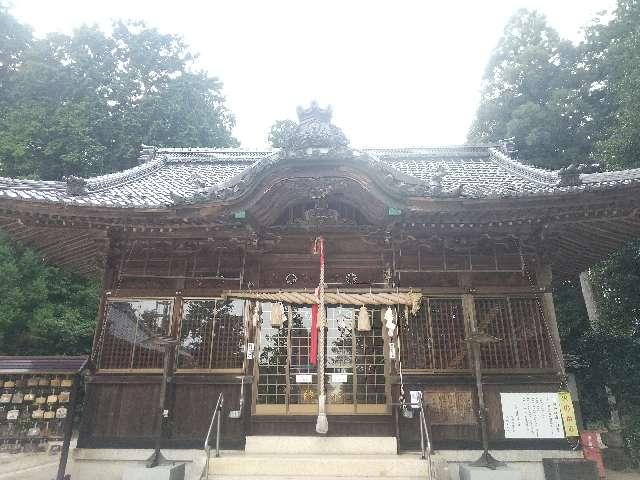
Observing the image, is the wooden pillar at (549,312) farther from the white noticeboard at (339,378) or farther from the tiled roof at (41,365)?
the tiled roof at (41,365)

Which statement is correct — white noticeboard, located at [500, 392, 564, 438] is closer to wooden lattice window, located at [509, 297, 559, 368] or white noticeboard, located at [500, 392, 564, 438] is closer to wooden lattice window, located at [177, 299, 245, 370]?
wooden lattice window, located at [509, 297, 559, 368]

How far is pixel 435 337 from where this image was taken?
8727 millimetres

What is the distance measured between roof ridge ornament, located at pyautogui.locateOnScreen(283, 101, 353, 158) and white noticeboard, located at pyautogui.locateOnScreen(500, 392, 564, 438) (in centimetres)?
587

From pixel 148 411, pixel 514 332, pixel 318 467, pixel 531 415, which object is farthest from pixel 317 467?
pixel 514 332

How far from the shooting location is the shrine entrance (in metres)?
8.55

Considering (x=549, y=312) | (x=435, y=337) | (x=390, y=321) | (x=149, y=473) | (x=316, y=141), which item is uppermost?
(x=316, y=141)

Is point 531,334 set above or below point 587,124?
below

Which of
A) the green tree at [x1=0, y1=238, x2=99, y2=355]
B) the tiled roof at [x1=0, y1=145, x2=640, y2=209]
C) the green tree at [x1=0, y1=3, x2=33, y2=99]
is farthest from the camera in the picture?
the green tree at [x1=0, y1=3, x2=33, y2=99]

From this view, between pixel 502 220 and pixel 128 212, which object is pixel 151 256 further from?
pixel 502 220

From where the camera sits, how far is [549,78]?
24.9m

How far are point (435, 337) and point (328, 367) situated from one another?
231cm

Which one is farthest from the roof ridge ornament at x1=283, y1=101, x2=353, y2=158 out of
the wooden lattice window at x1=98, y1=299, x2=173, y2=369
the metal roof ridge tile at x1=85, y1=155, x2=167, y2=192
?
the metal roof ridge tile at x1=85, y1=155, x2=167, y2=192

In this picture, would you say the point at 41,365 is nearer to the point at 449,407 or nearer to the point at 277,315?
the point at 277,315

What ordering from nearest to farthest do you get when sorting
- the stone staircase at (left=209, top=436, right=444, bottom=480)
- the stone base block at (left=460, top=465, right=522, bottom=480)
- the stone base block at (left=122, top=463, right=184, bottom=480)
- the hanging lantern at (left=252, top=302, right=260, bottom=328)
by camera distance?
1. the stone base block at (left=460, top=465, right=522, bottom=480)
2. the stone base block at (left=122, top=463, right=184, bottom=480)
3. the stone staircase at (left=209, top=436, right=444, bottom=480)
4. the hanging lantern at (left=252, top=302, right=260, bottom=328)
